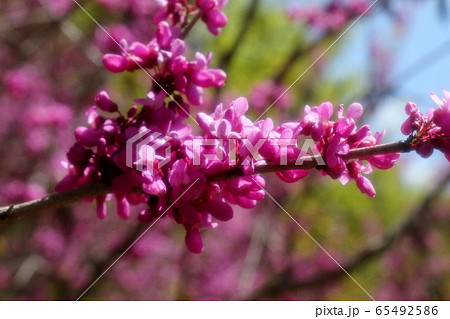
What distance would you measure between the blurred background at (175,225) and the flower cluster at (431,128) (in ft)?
5.62

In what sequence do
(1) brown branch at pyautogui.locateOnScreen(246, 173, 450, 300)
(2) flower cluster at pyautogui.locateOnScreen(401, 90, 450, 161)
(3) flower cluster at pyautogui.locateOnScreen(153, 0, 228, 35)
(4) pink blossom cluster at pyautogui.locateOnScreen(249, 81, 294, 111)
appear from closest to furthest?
(2) flower cluster at pyautogui.locateOnScreen(401, 90, 450, 161) → (3) flower cluster at pyautogui.locateOnScreen(153, 0, 228, 35) → (1) brown branch at pyautogui.locateOnScreen(246, 173, 450, 300) → (4) pink blossom cluster at pyautogui.locateOnScreen(249, 81, 294, 111)

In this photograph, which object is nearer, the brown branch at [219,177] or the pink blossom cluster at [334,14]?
the brown branch at [219,177]

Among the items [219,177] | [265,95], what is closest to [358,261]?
[265,95]

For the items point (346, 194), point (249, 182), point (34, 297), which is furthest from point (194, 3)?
point (346, 194)

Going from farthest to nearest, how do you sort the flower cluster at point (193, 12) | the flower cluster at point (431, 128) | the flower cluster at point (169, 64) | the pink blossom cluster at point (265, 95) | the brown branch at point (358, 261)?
the pink blossom cluster at point (265, 95) < the brown branch at point (358, 261) < the flower cluster at point (193, 12) < the flower cluster at point (169, 64) < the flower cluster at point (431, 128)

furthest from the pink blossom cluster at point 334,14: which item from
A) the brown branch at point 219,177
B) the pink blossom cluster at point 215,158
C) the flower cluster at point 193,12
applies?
the brown branch at point 219,177

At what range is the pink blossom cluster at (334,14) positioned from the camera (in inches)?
145

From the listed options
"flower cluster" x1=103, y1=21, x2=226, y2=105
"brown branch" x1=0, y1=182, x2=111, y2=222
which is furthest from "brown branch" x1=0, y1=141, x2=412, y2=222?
"flower cluster" x1=103, y1=21, x2=226, y2=105

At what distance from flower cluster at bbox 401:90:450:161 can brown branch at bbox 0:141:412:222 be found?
0.11ft

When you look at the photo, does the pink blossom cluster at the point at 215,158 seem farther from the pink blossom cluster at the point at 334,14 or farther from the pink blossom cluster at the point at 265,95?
the pink blossom cluster at the point at 334,14

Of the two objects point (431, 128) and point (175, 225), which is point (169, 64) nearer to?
point (431, 128)

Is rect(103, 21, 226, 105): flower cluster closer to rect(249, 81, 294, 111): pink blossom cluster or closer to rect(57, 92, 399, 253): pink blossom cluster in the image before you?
rect(57, 92, 399, 253): pink blossom cluster

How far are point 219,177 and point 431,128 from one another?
0.44 meters

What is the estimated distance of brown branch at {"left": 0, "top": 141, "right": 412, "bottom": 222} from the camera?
3.40 ft
